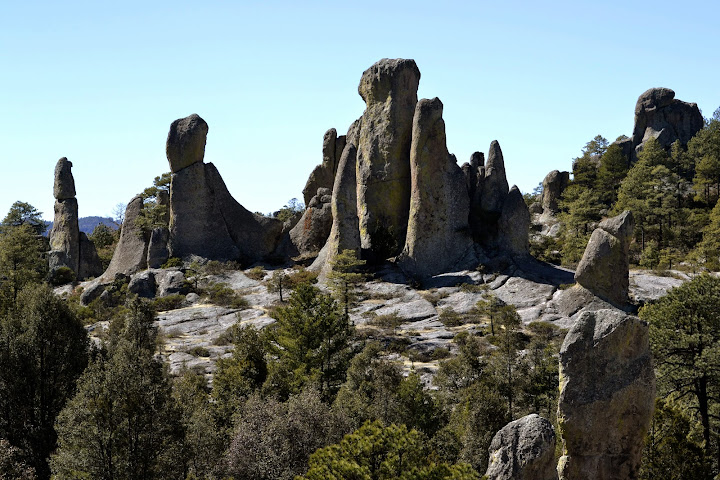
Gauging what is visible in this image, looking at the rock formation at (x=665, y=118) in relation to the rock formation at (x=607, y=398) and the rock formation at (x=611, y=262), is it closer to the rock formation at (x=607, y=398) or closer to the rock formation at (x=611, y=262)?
the rock formation at (x=611, y=262)

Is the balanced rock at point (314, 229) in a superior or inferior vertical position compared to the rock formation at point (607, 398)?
superior

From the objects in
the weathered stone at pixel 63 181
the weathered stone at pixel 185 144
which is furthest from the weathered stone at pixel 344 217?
the weathered stone at pixel 63 181

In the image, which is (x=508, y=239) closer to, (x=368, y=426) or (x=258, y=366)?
(x=258, y=366)

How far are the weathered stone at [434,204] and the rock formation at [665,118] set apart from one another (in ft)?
129

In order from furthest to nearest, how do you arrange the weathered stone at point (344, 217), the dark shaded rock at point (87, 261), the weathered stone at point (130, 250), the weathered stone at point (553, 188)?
the weathered stone at point (553, 188) < the dark shaded rock at point (87, 261) < the weathered stone at point (130, 250) < the weathered stone at point (344, 217)

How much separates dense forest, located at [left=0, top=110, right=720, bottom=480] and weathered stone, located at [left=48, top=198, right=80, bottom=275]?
19123 millimetres

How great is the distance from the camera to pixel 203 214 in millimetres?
54094

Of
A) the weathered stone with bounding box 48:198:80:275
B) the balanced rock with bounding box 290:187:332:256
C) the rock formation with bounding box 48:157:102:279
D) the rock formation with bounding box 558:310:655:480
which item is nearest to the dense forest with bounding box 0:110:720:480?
the rock formation with bounding box 558:310:655:480

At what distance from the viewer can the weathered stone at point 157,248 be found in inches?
2060

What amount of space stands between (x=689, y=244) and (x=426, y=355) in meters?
35.0

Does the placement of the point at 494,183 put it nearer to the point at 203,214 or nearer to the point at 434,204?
the point at 434,204

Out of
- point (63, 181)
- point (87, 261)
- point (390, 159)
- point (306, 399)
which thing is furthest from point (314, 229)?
point (306, 399)

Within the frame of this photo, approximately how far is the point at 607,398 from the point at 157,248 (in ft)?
147

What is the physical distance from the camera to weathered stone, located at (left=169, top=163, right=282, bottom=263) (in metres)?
53.3
